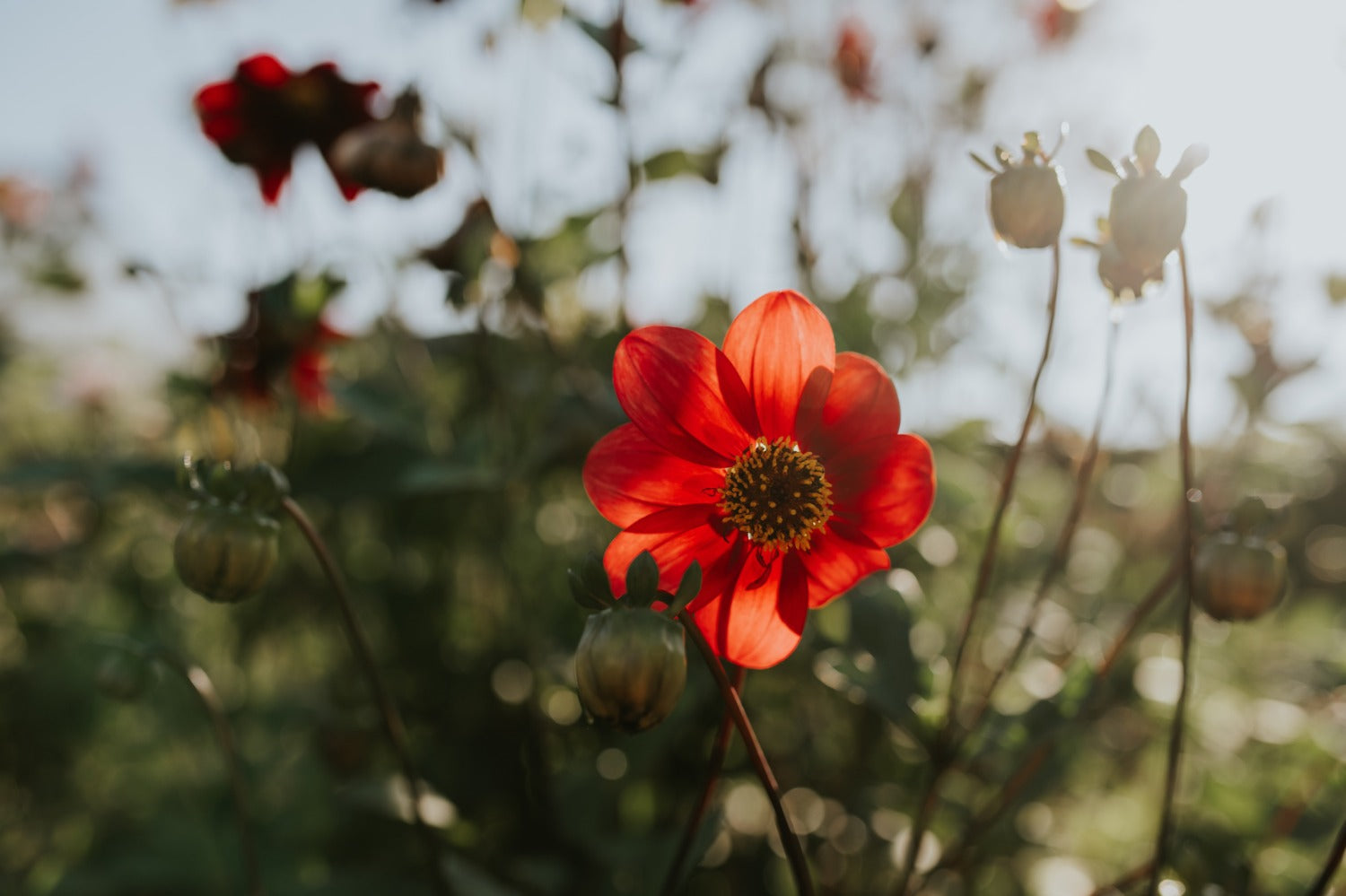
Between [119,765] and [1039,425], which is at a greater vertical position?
[1039,425]

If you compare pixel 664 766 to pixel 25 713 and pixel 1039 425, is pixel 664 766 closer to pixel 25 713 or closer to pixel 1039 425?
pixel 1039 425

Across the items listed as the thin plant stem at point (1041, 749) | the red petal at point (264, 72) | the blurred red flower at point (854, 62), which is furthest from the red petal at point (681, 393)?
the blurred red flower at point (854, 62)

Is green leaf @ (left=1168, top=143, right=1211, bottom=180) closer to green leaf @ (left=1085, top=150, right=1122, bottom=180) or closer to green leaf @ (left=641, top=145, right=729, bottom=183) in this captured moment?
green leaf @ (left=1085, top=150, right=1122, bottom=180)

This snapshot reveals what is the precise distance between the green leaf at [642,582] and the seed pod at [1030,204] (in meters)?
0.28

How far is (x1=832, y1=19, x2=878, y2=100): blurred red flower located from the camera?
4.69 feet

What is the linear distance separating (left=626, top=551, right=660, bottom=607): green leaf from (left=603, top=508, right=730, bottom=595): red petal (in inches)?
2.1

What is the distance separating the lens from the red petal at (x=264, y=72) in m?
0.98

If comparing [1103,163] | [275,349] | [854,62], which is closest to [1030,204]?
[1103,163]

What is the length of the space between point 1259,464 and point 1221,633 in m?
0.26

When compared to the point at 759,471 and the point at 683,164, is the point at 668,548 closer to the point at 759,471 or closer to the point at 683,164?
the point at 759,471

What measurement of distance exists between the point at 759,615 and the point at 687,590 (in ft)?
0.35

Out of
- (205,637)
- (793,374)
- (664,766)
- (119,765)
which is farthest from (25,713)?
(793,374)

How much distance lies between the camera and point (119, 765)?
5.25 feet

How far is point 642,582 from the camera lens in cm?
42
